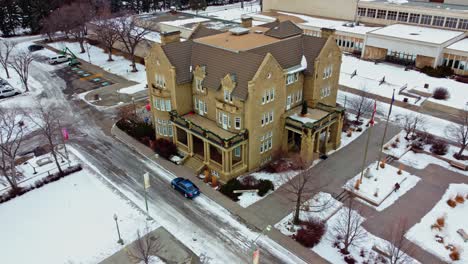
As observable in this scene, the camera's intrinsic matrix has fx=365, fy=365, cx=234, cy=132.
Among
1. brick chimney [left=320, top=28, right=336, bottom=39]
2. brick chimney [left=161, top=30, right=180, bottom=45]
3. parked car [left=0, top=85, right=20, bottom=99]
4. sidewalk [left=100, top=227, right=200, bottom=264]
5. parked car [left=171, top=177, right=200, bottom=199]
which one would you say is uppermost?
brick chimney [left=320, top=28, right=336, bottom=39]

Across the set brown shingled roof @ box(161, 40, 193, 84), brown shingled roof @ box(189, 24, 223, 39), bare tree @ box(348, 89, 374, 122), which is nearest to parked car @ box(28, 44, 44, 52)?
brown shingled roof @ box(189, 24, 223, 39)

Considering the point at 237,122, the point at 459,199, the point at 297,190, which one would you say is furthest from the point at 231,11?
the point at 459,199

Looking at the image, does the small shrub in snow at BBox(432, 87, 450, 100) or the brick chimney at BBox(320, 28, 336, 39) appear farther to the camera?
the small shrub in snow at BBox(432, 87, 450, 100)

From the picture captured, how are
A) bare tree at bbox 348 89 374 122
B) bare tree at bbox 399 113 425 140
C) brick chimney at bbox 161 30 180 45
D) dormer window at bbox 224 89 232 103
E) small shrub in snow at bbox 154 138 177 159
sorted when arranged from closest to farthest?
dormer window at bbox 224 89 232 103
small shrub in snow at bbox 154 138 177 159
brick chimney at bbox 161 30 180 45
bare tree at bbox 399 113 425 140
bare tree at bbox 348 89 374 122

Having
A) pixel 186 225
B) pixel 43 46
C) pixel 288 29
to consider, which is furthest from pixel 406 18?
pixel 43 46

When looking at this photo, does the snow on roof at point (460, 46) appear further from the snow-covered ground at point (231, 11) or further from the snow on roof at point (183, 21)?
the snow on roof at point (183, 21)

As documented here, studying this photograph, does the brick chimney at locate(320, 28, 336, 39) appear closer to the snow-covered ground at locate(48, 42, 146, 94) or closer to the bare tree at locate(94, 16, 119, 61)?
the snow-covered ground at locate(48, 42, 146, 94)

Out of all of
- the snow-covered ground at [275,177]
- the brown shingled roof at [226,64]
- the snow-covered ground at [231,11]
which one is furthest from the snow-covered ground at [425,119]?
the snow-covered ground at [231,11]
